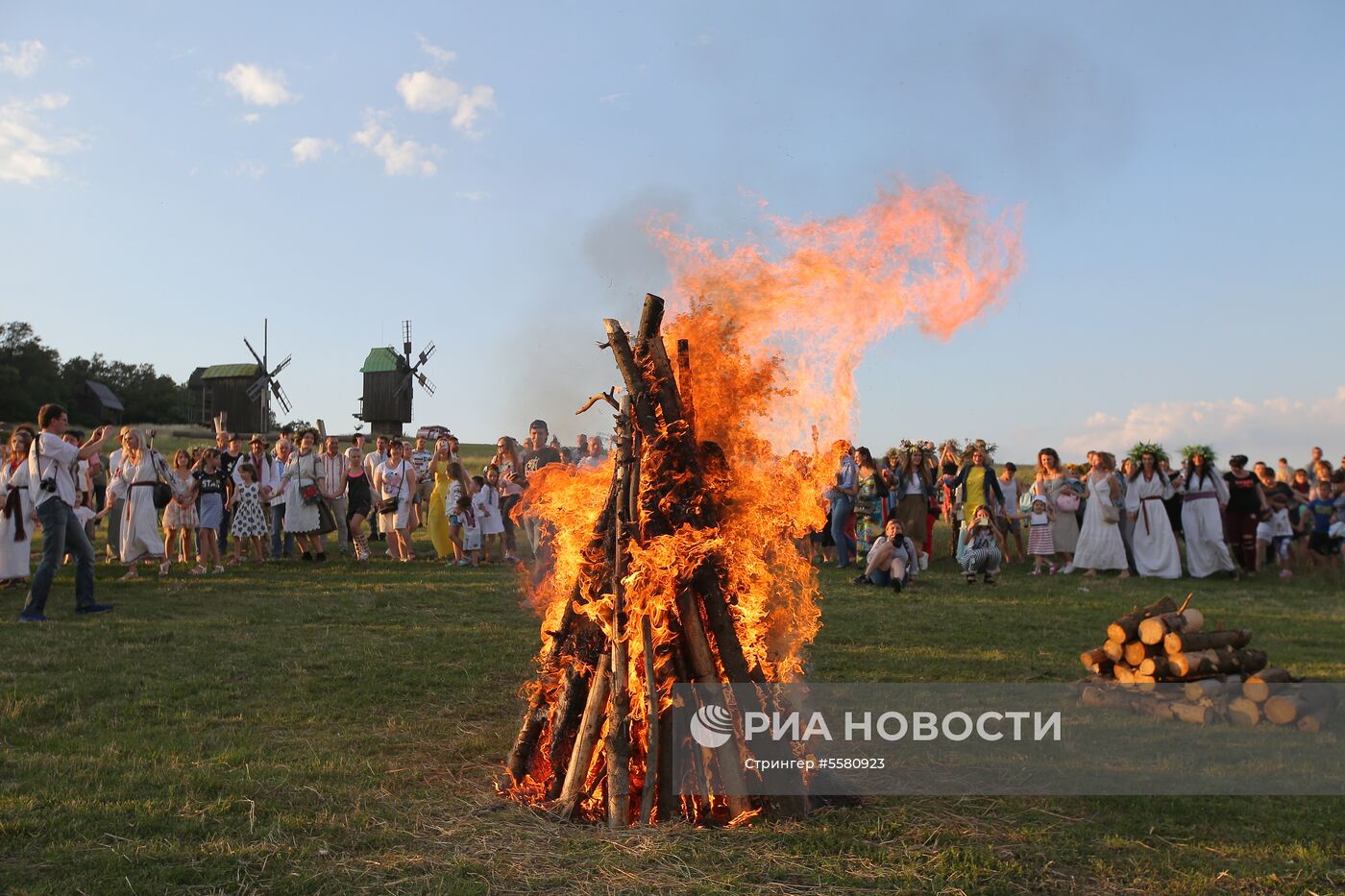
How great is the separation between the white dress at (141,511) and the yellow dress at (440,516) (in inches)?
169

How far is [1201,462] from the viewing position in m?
16.4

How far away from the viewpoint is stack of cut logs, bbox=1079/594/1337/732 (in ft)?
23.5

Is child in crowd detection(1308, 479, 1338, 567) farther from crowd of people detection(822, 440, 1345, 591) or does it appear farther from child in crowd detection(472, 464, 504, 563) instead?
child in crowd detection(472, 464, 504, 563)

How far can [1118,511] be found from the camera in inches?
631

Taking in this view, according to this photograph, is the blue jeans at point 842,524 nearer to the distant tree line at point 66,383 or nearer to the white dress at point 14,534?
the white dress at point 14,534

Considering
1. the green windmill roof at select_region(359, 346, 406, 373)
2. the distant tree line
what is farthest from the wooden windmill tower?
the distant tree line

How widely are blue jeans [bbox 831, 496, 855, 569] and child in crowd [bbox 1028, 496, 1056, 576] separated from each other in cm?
302

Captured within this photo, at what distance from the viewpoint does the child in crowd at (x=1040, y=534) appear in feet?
52.0

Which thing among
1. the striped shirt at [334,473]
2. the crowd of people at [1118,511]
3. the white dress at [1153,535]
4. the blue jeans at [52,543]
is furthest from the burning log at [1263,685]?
the striped shirt at [334,473]

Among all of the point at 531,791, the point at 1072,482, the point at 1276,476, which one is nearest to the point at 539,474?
the point at 531,791

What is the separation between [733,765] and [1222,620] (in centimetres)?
921

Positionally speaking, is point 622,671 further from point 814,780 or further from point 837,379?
point 837,379

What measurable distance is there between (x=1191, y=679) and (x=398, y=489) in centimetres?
1244

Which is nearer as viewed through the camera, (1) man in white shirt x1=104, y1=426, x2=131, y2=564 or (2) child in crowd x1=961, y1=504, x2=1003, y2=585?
(2) child in crowd x1=961, y1=504, x2=1003, y2=585
